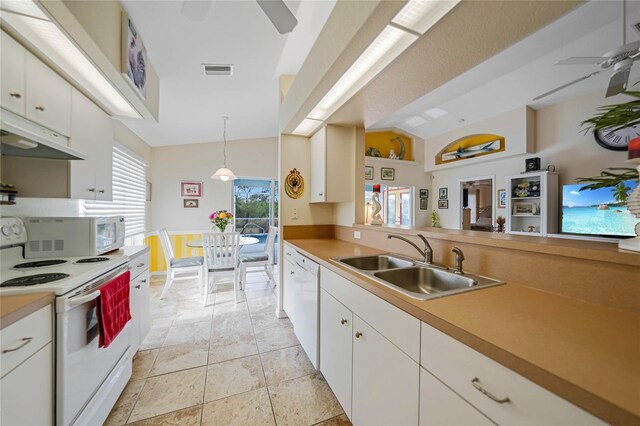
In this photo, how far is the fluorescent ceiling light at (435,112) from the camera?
16.8 ft

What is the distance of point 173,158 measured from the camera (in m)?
4.62

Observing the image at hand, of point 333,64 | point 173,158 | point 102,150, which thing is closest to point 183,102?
point 102,150

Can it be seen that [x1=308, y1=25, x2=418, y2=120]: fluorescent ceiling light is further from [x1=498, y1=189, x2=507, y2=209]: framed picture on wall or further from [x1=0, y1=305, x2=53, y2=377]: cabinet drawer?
[x1=498, y1=189, x2=507, y2=209]: framed picture on wall

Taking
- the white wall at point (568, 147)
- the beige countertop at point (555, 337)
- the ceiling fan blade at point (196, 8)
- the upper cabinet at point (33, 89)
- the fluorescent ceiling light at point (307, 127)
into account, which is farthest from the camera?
the white wall at point (568, 147)

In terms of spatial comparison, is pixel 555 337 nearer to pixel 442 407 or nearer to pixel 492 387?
pixel 492 387

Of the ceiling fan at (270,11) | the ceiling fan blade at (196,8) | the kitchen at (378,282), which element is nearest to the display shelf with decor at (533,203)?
the kitchen at (378,282)

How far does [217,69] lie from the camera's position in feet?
7.86

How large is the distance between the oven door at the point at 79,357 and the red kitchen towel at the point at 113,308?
29mm

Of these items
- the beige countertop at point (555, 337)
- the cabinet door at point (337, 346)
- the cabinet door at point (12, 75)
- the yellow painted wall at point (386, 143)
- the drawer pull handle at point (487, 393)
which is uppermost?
the yellow painted wall at point (386, 143)

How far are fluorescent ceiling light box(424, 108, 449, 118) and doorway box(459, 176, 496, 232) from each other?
1612 mm

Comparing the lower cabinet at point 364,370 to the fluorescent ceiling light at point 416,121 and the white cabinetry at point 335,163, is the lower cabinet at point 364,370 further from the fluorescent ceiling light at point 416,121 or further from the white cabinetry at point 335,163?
the fluorescent ceiling light at point 416,121

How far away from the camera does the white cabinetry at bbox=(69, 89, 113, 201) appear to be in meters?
1.70

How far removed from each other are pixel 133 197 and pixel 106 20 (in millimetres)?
2938

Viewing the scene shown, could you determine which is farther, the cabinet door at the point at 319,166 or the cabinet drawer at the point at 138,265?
the cabinet door at the point at 319,166
